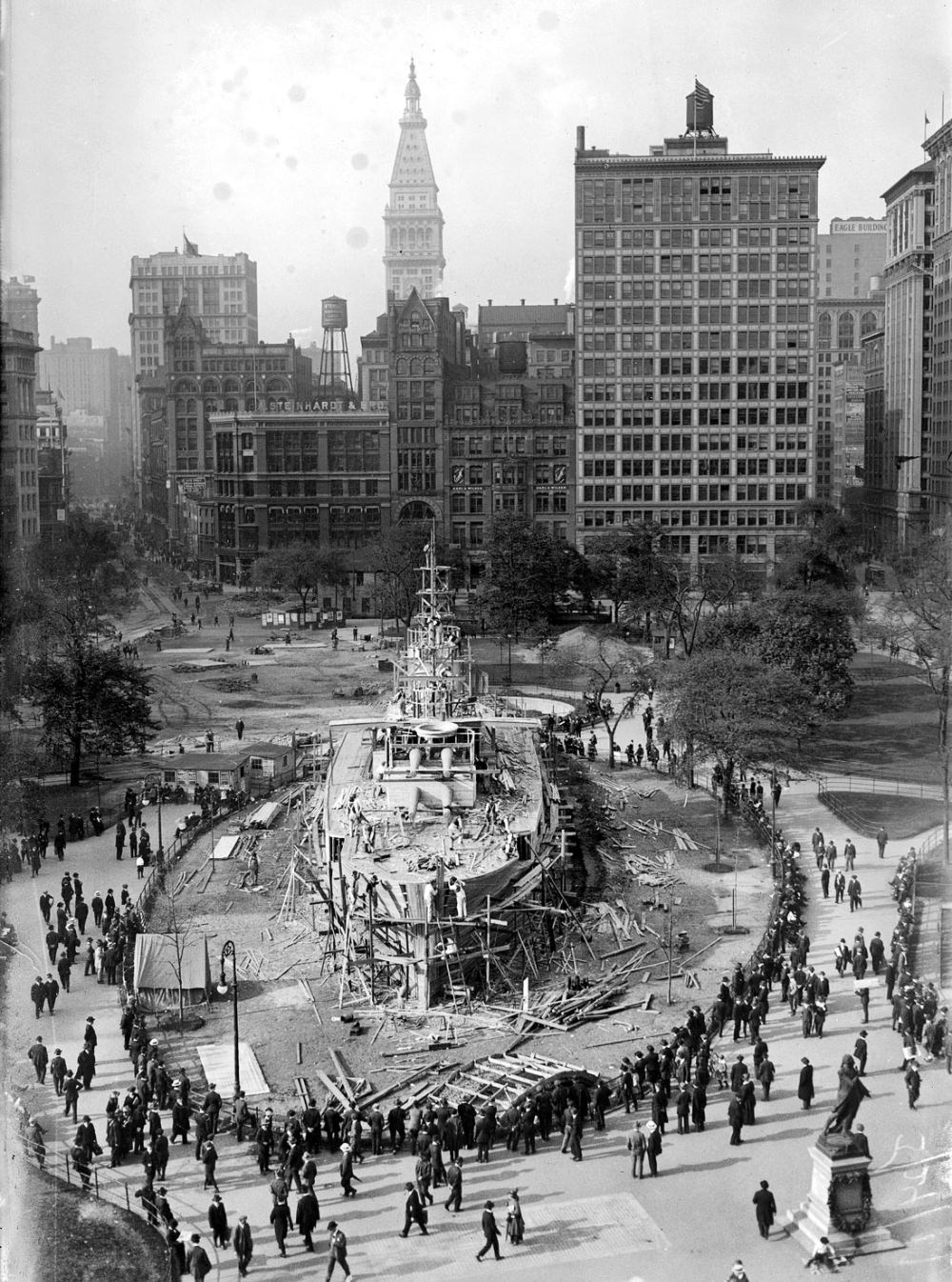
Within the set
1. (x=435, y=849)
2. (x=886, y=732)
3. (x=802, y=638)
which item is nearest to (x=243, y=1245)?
(x=435, y=849)

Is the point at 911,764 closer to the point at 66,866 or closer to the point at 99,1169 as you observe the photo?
the point at 66,866

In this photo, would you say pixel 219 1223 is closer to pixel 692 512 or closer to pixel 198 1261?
pixel 198 1261

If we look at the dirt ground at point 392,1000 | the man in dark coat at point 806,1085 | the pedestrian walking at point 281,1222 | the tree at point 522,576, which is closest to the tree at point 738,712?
the dirt ground at point 392,1000

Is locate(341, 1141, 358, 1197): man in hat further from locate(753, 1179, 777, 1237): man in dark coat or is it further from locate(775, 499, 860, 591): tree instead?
locate(775, 499, 860, 591): tree

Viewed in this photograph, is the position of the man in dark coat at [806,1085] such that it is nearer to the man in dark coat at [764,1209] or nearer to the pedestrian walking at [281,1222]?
the man in dark coat at [764,1209]

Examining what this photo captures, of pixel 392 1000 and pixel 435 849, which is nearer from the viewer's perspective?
pixel 392 1000

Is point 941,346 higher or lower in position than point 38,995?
higher
